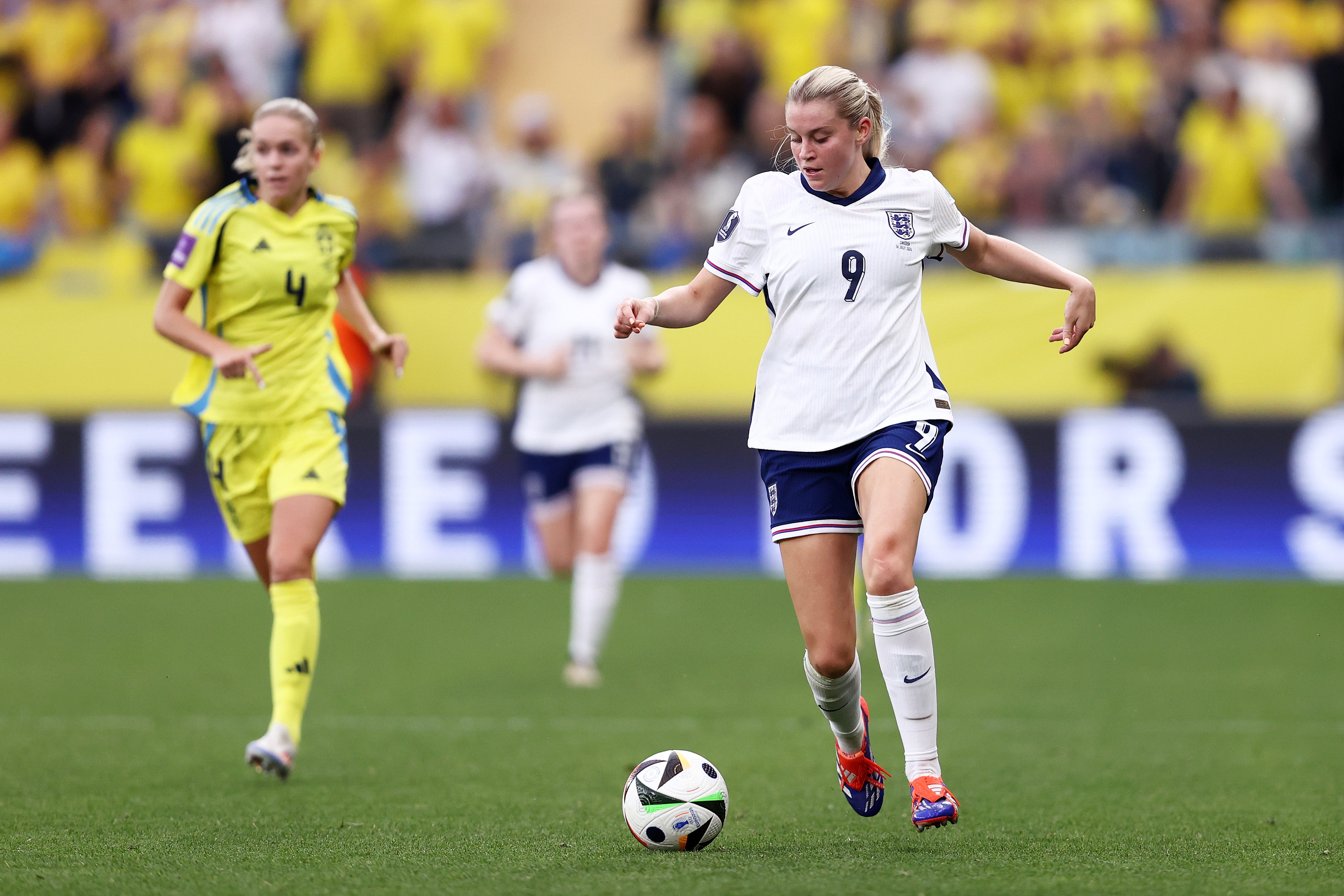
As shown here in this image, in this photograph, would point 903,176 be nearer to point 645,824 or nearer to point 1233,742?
point 645,824

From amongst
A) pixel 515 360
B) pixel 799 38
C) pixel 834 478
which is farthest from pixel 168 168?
pixel 834 478

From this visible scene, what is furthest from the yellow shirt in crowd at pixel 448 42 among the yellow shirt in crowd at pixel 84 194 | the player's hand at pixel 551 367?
the player's hand at pixel 551 367

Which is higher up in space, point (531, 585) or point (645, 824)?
point (645, 824)

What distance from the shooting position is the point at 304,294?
6.59 meters

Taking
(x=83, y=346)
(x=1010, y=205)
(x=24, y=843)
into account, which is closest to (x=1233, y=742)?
(x=24, y=843)

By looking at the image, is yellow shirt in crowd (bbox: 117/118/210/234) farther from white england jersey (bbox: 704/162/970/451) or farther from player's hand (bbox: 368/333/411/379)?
white england jersey (bbox: 704/162/970/451)

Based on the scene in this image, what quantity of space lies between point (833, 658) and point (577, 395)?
426 cm

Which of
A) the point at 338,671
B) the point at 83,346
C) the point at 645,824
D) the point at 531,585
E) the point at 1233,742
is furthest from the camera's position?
the point at 83,346

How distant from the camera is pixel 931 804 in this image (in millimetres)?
4906

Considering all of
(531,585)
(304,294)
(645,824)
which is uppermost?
(304,294)

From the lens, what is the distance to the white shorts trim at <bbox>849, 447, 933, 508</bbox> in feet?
16.7

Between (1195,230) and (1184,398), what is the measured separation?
4.35 feet

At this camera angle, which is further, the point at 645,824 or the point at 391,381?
the point at 391,381

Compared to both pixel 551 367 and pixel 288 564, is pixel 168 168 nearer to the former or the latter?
pixel 551 367
